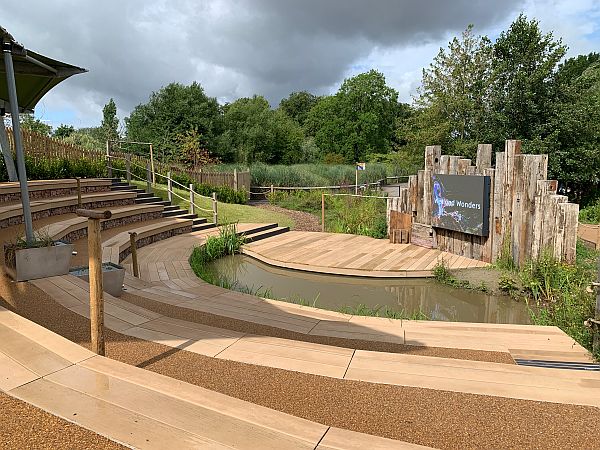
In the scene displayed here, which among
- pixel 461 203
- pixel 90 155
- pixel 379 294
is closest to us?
pixel 379 294

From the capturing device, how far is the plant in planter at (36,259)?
12.7ft

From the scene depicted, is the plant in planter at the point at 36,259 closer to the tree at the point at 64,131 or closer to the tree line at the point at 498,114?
the tree line at the point at 498,114

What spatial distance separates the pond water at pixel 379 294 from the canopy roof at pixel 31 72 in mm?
3555

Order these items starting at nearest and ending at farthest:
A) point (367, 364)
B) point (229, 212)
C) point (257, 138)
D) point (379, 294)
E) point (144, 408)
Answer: point (144, 408) → point (367, 364) → point (379, 294) → point (229, 212) → point (257, 138)

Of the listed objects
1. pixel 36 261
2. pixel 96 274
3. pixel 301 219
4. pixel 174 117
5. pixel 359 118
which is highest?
pixel 359 118

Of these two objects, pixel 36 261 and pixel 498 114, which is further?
pixel 498 114

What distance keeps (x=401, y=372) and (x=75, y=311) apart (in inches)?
94.7

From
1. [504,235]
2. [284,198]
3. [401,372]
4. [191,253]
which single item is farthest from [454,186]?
[284,198]

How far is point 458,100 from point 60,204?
15054mm

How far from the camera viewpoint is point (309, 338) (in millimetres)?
3338

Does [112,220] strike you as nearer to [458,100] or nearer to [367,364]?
[367,364]

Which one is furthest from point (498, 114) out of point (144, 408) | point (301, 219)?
point (144, 408)

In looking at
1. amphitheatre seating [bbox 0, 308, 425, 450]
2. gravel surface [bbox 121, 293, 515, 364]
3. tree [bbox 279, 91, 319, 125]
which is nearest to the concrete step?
gravel surface [bbox 121, 293, 515, 364]

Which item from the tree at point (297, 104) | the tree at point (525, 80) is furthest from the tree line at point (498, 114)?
the tree at point (297, 104)
